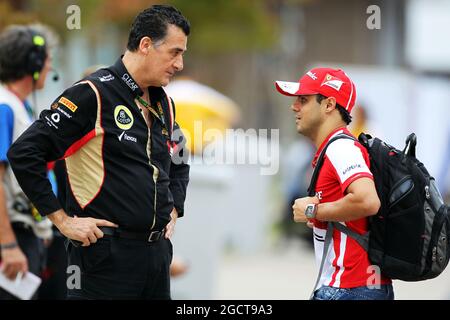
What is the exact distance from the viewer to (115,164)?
204 inches

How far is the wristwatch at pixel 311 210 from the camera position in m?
4.96

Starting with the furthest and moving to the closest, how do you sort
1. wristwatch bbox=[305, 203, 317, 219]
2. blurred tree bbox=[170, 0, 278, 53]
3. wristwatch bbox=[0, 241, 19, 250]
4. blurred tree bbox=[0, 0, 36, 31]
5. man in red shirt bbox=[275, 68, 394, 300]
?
blurred tree bbox=[170, 0, 278, 53], blurred tree bbox=[0, 0, 36, 31], wristwatch bbox=[0, 241, 19, 250], wristwatch bbox=[305, 203, 317, 219], man in red shirt bbox=[275, 68, 394, 300]

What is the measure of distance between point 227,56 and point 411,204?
24.6 meters

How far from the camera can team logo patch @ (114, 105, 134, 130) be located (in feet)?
17.0

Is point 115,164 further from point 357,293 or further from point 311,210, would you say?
point 357,293

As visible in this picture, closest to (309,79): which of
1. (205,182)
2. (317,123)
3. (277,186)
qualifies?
(317,123)

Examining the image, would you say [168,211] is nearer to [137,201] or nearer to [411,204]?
[137,201]

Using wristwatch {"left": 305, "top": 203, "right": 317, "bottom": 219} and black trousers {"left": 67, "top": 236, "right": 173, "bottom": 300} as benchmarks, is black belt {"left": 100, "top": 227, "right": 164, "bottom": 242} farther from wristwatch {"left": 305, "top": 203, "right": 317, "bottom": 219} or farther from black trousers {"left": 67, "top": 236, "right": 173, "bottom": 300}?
wristwatch {"left": 305, "top": 203, "right": 317, "bottom": 219}

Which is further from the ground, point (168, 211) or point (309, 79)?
point (309, 79)

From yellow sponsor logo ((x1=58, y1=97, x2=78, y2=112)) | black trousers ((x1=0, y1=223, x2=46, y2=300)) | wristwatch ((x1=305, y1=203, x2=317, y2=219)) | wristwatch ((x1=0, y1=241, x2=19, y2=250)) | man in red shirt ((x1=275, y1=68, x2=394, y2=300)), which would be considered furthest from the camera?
black trousers ((x1=0, y1=223, x2=46, y2=300))

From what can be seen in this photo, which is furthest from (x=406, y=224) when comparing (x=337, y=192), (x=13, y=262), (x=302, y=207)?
(x=13, y=262)

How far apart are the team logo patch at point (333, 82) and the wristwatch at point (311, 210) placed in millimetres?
660

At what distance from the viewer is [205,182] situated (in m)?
10.7

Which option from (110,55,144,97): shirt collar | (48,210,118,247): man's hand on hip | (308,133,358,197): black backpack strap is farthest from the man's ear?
(308,133,358,197): black backpack strap
